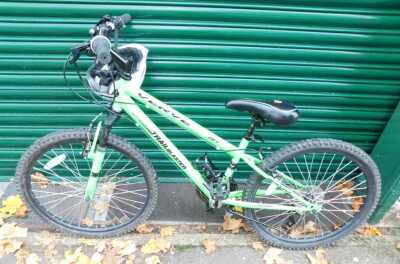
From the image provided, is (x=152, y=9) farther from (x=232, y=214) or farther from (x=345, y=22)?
(x=232, y=214)

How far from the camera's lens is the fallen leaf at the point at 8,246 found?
3.11m

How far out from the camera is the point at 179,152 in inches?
116

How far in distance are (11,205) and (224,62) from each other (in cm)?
242

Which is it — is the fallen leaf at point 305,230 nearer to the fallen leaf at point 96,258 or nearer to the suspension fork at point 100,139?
the fallen leaf at point 96,258

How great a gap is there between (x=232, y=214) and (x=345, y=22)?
1.91 metres

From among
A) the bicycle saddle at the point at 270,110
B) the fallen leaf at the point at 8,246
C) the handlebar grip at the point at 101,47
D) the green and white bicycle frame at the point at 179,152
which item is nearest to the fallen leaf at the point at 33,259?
the fallen leaf at the point at 8,246

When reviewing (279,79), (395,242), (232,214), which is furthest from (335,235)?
(279,79)

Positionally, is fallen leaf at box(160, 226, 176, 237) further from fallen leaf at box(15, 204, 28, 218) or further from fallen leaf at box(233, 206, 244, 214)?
fallen leaf at box(15, 204, 28, 218)

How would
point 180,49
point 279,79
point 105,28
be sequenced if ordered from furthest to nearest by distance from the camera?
point 279,79
point 180,49
point 105,28

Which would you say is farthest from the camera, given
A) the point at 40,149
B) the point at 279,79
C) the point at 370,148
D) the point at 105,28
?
the point at 370,148

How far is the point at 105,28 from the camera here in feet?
7.65

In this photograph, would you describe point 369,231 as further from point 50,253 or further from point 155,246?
point 50,253

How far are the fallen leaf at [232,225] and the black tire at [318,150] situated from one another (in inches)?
9.1

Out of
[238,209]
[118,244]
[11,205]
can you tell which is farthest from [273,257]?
[11,205]
